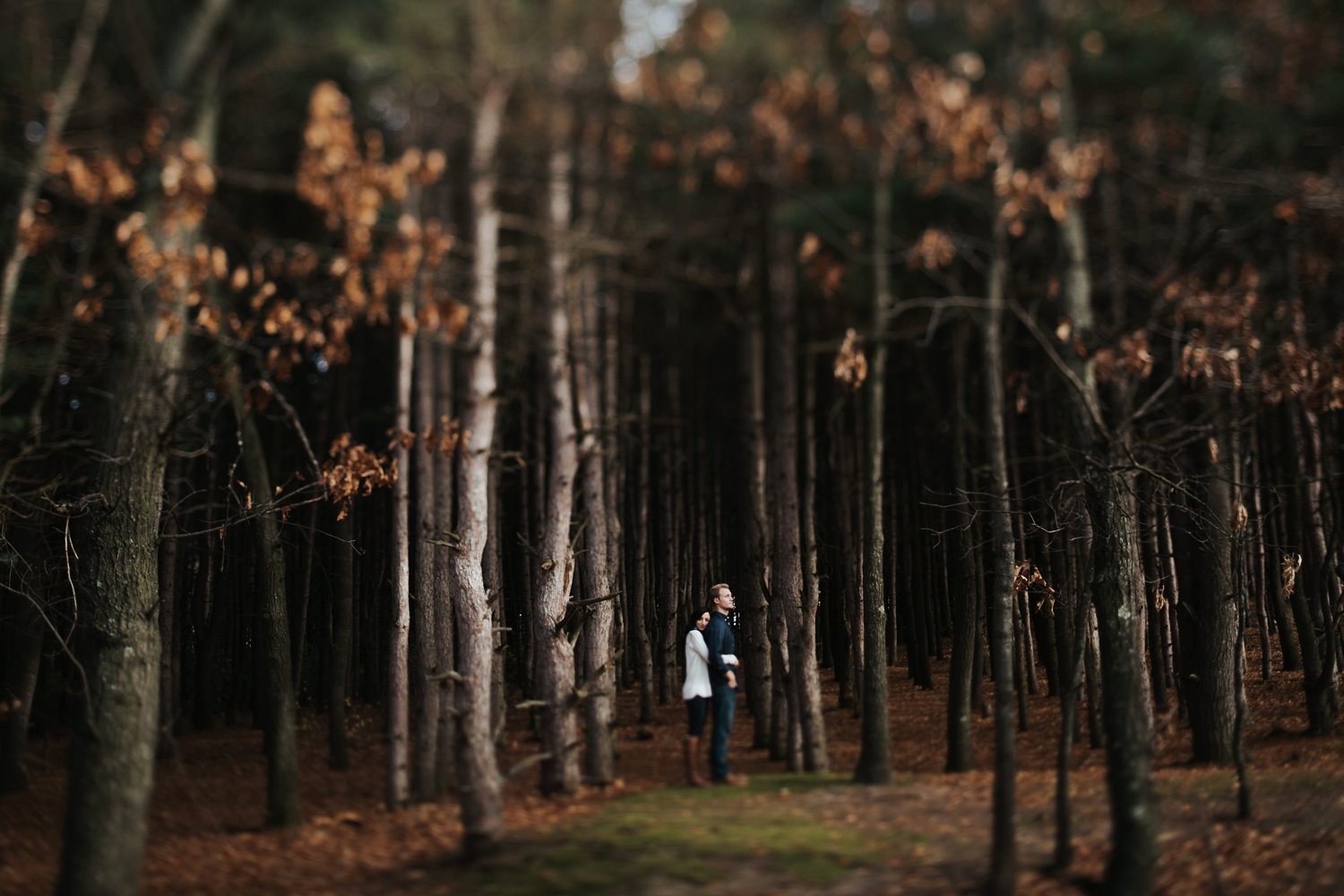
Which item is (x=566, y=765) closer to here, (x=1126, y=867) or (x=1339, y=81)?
(x=1126, y=867)

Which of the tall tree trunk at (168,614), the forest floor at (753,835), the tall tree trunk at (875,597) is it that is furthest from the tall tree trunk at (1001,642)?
the tall tree trunk at (168,614)

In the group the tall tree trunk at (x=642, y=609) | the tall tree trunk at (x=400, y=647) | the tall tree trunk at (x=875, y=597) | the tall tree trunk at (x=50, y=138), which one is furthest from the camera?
the tall tree trunk at (x=642, y=609)

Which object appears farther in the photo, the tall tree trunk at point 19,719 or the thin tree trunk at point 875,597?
the tall tree trunk at point 19,719

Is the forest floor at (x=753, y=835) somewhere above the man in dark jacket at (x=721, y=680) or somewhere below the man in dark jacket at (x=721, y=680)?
below

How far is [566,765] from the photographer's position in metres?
11.4

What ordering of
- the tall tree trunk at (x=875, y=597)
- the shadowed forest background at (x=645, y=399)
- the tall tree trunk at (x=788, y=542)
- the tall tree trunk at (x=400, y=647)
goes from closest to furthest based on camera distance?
the shadowed forest background at (x=645, y=399), the tall tree trunk at (x=875, y=597), the tall tree trunk at (x=400, y=647), the tall tree trunk at (x=788, y=542)

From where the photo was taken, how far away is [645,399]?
63.0ft

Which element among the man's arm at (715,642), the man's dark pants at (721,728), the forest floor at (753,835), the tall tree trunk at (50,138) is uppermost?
the tall tree trunk at (50,138)

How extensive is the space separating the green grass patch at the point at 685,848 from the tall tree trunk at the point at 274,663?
12.4 ft

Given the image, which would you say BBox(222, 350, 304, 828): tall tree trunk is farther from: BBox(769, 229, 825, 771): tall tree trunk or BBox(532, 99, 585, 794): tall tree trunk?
BBox(769, 229, 825, 771): tall tree trunk

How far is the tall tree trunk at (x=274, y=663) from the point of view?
Answer: 435 inches

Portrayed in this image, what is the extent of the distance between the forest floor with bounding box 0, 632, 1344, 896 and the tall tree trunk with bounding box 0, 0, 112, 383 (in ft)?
17.2

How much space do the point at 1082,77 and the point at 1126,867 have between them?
9.93 metres

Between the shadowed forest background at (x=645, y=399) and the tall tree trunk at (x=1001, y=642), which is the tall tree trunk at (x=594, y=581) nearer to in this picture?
the shadowed forest background at (x=645, y=399)
